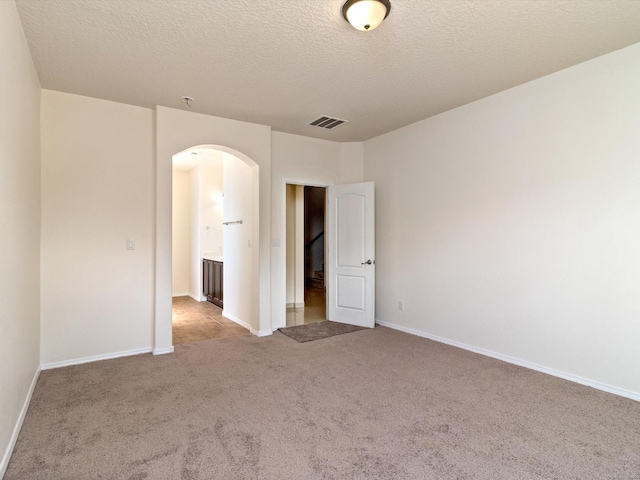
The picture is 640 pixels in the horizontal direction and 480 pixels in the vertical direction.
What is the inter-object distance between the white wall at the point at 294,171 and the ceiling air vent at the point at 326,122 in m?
0.55

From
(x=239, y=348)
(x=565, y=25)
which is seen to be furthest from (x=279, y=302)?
(x=565, y=25)

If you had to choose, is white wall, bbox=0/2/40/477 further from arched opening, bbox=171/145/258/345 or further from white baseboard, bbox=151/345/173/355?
arched opening, bbox=171/145/258/345

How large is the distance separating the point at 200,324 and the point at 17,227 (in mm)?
3157

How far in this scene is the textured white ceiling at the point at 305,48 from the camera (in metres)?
2.32

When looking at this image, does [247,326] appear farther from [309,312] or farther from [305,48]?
[305,48]

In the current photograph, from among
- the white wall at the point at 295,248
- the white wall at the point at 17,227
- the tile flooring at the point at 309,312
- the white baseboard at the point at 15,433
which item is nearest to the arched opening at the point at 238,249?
the tile flooring at the point at 309,312

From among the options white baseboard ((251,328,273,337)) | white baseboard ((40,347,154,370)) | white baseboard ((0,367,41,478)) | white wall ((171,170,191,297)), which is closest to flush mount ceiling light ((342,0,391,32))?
white baseboard ((0,367,41,478))

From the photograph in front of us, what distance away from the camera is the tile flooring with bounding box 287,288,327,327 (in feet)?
17.7

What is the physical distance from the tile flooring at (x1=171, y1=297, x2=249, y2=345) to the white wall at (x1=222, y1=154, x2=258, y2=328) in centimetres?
19

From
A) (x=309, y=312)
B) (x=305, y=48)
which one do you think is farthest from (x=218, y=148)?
(x=309, y=312)

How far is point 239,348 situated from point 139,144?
2.56 metres

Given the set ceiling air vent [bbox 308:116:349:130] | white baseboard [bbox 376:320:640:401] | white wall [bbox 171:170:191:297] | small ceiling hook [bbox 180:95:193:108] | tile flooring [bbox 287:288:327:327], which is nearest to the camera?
white baseboard [bbox 376:320:640:401]

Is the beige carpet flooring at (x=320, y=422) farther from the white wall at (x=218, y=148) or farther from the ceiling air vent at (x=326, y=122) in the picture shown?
the ceiling air vent at (x=326, y=122)

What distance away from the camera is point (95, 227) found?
3.68 m
